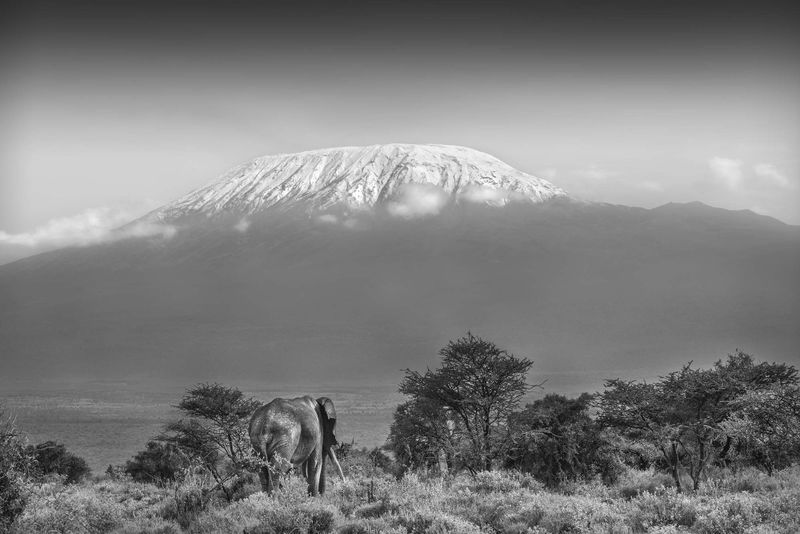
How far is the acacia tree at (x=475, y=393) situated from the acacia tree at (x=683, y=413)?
325cm

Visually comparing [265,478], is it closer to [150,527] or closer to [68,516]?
[150,527]

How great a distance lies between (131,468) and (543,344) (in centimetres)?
17412

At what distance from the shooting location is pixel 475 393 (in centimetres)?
2348

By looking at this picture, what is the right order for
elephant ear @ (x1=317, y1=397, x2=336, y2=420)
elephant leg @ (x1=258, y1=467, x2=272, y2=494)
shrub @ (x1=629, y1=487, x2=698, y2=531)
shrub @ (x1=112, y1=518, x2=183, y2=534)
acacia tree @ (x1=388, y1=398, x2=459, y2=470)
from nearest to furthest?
shrub @ (x1=629, y1=487, x2=698, y2=531) < shrub @ (x1=112, y1=518, x2=183, y2=534) < elephant leg @ (x1=258, y1=467, x2=272, y2=494) < elephant ear @ (x1=317, y1=397, x2=336, y2=420) < acacia tree @ (x1=388, y1=398, x2=459, y2=470)

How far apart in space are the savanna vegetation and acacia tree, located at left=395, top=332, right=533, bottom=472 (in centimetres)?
7

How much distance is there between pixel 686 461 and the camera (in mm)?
23828

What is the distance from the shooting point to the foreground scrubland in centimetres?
1151

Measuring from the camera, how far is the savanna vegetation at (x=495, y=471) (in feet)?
39.7

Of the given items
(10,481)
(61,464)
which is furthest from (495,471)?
(61,464)

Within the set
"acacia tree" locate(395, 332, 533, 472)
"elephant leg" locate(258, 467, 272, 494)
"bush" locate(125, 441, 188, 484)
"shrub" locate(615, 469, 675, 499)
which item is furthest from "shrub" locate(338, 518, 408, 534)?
"bush" locate(125, 441, 188, 484)

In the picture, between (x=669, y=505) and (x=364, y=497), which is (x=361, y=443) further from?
(x=669, y=505)

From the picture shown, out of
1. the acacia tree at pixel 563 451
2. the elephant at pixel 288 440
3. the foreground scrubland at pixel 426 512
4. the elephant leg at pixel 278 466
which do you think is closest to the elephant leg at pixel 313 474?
the elephant at pixel 288 440

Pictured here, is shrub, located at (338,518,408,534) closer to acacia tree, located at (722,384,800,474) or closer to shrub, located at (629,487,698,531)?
shrub, located at (629,487,698,531)

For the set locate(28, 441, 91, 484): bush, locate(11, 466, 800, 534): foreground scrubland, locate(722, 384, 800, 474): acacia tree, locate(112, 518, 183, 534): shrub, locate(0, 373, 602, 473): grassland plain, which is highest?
locate(722, 384, 800, 474): acacia tree
